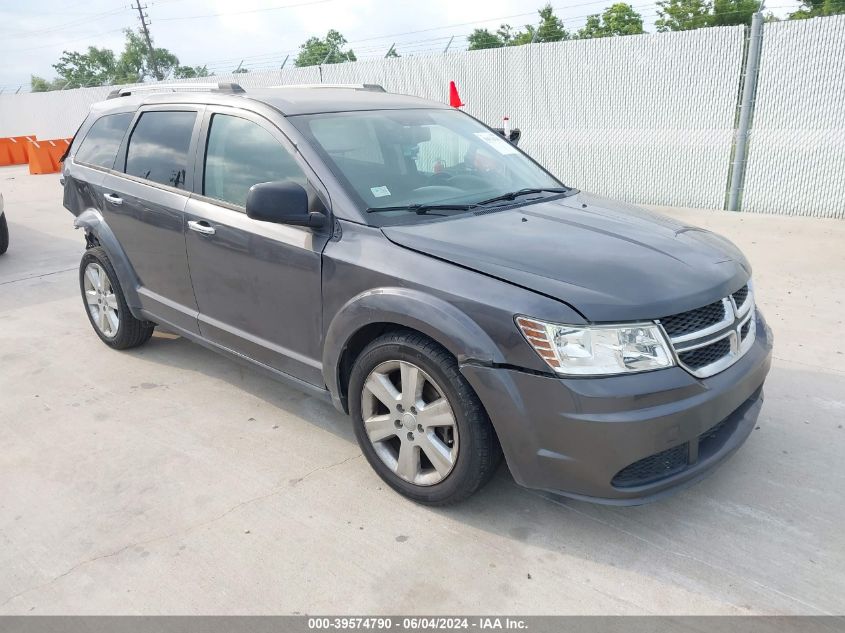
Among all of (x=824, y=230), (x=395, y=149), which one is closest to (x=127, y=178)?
(x=395, y=149)

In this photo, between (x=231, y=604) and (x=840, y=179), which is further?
(x=840, y=179)

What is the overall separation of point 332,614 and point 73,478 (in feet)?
→ 5.61

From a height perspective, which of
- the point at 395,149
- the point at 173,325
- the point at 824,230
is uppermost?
the point at 395,149

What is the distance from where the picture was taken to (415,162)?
3654mm

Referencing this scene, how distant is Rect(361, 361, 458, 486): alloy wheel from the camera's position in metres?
2.89

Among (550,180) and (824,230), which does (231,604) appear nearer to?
(550,180)

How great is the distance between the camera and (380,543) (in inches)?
Result: 113

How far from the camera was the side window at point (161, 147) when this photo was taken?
408cm

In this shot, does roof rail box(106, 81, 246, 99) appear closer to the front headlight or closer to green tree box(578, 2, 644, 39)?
the front headlight

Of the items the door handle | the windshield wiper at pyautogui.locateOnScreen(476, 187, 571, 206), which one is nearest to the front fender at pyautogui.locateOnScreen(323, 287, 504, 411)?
the windshield wiper at pyautogui.locateOnScreen(476, 187, 571, 206)

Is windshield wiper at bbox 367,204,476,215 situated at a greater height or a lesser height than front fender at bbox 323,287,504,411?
greater

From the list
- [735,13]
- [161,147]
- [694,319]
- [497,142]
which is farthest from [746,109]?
[161,147]

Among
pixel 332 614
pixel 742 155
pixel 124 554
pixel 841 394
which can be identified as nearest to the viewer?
pixel 332 614

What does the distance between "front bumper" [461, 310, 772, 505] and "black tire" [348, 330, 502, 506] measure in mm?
91
